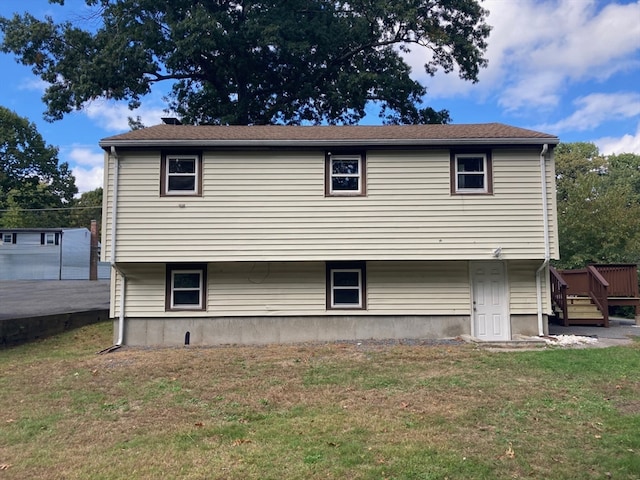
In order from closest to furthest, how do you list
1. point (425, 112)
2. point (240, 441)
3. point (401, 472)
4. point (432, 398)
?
point (401, 472) → point (240, 441) → point (432, 398) → point (425, 112)

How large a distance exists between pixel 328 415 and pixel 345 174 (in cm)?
700

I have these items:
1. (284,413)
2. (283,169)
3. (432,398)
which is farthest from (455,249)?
(284,413)

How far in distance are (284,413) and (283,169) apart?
6.82 meters

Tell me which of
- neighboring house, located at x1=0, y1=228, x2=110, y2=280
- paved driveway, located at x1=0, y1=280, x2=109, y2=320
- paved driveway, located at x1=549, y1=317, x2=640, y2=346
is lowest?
paved driveway, located at x1=549, y1=317, x2=640, y2=346

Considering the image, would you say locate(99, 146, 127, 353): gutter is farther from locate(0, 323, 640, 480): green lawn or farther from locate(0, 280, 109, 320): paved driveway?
locate(0, 280, 109, 320): paved driveway

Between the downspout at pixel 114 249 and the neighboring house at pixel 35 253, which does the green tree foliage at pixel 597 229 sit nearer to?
the downspout at pixel 114 249

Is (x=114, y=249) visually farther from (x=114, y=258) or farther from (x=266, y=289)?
(x=266, y=289)

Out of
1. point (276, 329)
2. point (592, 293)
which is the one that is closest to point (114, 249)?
point (276, 329)

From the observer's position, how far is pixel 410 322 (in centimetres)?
1209

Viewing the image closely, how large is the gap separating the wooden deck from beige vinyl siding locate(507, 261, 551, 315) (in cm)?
233

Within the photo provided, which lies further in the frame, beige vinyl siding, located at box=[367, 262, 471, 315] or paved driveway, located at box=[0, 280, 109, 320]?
paved driveway, located at box=[0, 280, 109, 320]

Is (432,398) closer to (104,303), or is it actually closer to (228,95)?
(104,303)

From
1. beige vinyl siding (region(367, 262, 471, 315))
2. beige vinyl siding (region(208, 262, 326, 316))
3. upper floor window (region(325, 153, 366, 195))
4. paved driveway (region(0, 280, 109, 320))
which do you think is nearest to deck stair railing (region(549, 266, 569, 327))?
beige vinyl siding (region(367, 262, 471, 315))

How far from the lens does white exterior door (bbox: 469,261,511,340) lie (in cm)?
1211
